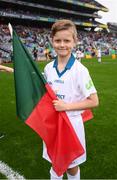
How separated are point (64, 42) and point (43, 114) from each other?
73 cm

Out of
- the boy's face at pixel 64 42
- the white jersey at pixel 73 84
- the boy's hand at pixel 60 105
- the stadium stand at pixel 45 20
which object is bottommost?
the stadium stand at pixel 45 20

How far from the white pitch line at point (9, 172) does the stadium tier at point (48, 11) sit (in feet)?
161

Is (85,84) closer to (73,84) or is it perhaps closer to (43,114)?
(73,84)

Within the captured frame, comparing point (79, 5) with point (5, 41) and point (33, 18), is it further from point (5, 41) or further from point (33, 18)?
point (5, 41)

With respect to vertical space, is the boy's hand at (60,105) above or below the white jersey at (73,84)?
below

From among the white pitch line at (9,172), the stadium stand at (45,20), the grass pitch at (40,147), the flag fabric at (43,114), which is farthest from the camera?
the stadium stand at (45,20)

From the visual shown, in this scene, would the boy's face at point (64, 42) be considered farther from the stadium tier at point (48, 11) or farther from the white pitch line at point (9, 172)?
the stadium tier at point (48, 11)

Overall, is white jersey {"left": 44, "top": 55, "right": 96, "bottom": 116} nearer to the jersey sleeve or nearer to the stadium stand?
the jersey sleeve

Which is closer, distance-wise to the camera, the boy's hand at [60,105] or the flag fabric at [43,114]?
the boy's hand at [60,105]

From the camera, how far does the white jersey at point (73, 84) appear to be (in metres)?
3.47

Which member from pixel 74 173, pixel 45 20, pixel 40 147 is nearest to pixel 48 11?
pixel 45 20

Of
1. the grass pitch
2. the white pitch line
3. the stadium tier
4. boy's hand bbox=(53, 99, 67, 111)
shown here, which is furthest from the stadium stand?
boy's hand bbox=(53, 99, 67, 111)

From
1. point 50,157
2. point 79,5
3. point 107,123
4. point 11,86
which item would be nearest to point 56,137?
point 50,157

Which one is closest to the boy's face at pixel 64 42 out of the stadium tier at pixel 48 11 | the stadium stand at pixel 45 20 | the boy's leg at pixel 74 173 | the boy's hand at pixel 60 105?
the boy's hand at pixel 60 105
